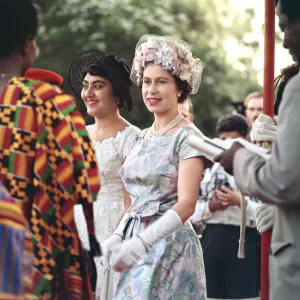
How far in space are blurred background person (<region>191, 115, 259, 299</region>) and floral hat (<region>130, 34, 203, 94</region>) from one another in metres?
2.53

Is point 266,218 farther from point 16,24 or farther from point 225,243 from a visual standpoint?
point 225,243

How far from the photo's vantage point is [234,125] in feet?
28.0

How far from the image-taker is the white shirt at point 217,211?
801 centimetres

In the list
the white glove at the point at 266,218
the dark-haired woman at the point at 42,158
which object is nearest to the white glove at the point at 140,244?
the white glove at the point at 266,218

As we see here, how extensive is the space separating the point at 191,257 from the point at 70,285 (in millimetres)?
1589

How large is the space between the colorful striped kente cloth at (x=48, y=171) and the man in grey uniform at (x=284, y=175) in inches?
22.3

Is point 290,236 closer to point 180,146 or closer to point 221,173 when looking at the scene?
point 180,146

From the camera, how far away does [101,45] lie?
19922mm

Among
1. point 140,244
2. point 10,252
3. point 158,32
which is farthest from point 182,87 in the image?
point 158,32

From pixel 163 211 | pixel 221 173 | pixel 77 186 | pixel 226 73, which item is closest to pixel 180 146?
pixel 163 211

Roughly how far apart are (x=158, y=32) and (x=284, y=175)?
18053 millimetres

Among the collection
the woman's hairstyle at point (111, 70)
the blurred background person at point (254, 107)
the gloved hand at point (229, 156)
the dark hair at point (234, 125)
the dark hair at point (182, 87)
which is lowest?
the gloved hand at point (229, 156)

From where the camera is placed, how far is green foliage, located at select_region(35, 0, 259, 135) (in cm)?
2034

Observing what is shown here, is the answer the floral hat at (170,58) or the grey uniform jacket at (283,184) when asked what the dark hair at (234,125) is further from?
the grey uniform jacket at (283,184)
